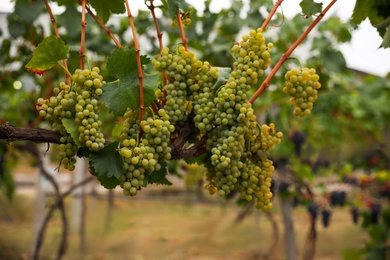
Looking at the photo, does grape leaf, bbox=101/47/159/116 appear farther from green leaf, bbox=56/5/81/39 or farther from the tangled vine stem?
green leaf, bbox=56/5/81/39

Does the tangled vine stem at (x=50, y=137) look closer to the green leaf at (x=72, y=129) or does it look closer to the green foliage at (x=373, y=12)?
the green leaf at (x=72, y=129)

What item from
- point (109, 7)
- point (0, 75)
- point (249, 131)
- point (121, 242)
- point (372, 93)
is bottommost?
point (121, 242)

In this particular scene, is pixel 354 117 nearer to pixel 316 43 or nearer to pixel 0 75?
pixel 316 43

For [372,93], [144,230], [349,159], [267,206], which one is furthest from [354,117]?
[267,206]

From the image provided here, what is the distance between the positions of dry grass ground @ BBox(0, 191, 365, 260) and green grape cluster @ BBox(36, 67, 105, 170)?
3275 mm

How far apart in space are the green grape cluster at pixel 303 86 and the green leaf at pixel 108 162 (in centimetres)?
25

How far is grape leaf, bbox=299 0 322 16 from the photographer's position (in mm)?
717

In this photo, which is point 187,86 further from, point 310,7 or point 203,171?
point 203,171

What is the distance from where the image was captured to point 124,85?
0.64 metres

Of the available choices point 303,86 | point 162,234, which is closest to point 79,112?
point 303,86

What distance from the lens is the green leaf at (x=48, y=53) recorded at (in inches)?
24.7

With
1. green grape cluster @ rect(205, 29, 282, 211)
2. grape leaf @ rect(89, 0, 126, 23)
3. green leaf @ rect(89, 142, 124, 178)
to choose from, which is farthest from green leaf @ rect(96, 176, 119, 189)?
grape leaf @ rect(89, 0, 126, 23)

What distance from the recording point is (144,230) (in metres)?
4.89

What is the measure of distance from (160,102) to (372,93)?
288 centimetres
